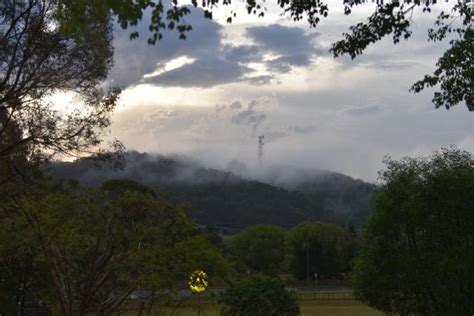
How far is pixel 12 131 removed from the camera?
1346 cm

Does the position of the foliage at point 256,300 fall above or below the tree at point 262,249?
below

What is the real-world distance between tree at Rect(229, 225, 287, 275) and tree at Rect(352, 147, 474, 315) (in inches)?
2270

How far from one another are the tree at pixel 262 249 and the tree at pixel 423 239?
57665mm

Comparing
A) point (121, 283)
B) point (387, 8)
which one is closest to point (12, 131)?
point (121, 283)

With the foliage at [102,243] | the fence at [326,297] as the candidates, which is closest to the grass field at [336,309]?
the fence at [326,297]

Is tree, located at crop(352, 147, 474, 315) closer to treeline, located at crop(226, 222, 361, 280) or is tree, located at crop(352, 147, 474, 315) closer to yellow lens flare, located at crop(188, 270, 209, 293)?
yellow lens flare, located at crop(188, 270, 209, 293)

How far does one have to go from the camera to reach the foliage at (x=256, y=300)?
20.3m

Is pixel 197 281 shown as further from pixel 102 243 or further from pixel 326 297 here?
pixel 326 297

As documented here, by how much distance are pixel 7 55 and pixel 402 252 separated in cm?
1274

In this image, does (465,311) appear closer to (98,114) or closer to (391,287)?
(391,287)

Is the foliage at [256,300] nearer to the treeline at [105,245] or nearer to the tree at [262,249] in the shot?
the treeline at [105,245]

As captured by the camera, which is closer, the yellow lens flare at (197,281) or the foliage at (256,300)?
the yellow lens flare at (197,281)

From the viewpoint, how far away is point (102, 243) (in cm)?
1165

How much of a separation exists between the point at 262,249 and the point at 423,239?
2538 inches
